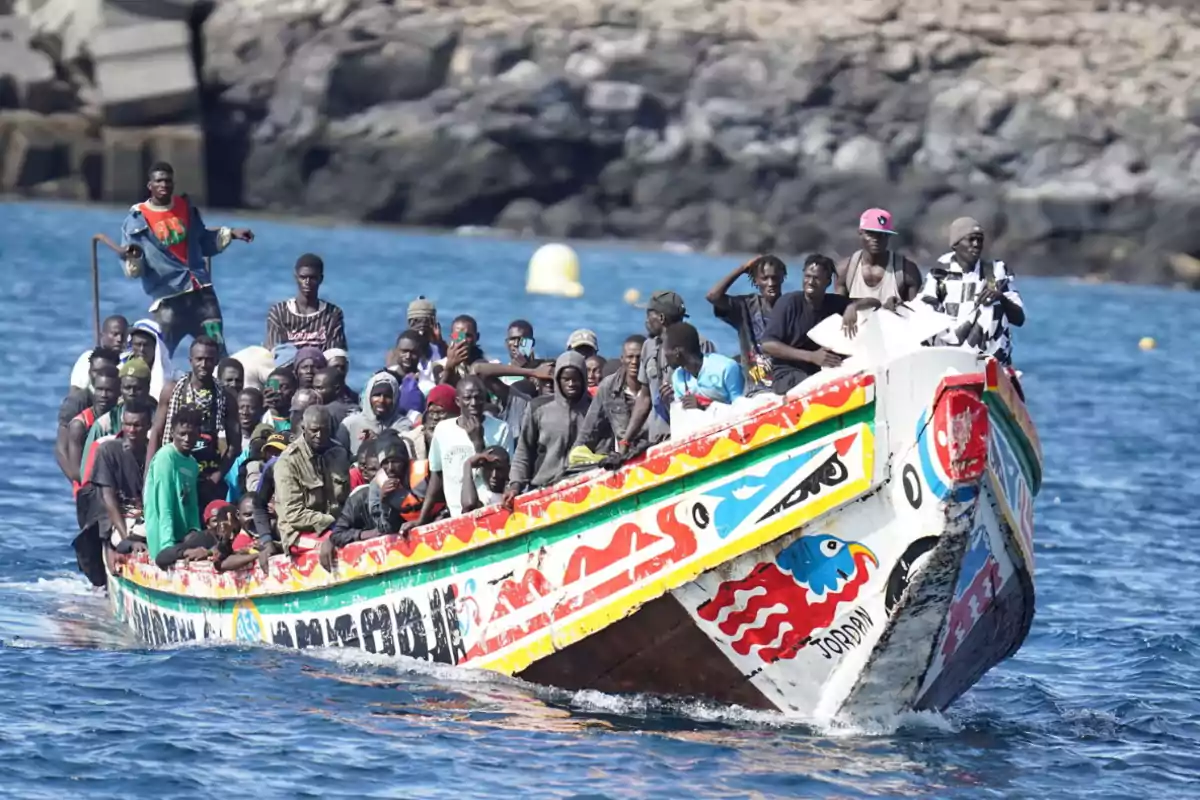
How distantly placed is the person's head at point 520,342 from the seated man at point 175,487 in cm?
241

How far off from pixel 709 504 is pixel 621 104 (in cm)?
5737

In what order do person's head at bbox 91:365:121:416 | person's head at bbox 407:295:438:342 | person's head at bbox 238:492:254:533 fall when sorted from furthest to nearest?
person's head at bbox 407:295:438:342 < person's head at bbox 91:365:121:416 < person's head at bbox 238:492:254:533

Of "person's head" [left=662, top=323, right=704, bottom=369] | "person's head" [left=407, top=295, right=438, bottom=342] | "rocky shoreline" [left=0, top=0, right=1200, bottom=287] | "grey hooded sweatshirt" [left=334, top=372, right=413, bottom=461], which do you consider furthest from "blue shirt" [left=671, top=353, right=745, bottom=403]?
"rocky shoreline" [left=0, top=0, right=1200, bottom=287]

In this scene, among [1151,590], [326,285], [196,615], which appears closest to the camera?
[196,615]

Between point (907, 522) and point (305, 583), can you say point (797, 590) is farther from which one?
point (305, 583)

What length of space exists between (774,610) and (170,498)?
5138mm

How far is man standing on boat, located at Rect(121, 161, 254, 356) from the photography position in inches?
762

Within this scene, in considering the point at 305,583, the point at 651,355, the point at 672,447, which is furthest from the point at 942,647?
the point at 305,583

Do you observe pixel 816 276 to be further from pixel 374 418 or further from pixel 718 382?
pixel 374 418

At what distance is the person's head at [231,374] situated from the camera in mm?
18203

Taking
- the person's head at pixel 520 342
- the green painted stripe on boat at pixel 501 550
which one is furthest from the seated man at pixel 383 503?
the person's head at pixel 520 342

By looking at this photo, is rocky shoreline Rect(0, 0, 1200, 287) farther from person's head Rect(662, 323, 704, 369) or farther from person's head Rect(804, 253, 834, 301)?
person's head Rect(804, 253, 834, 301)

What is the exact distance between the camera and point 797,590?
13.3 meters

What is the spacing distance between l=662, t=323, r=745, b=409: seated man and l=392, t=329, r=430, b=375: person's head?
3.98 m
